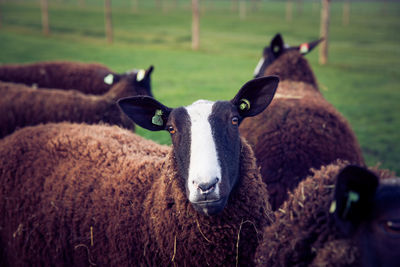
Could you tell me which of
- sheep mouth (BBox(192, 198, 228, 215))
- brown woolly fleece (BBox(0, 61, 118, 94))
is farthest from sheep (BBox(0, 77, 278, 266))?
brown woolly fleece (BBox(0, 61, 118, 94))

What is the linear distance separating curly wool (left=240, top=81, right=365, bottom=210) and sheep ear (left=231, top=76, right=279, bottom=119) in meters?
1.13

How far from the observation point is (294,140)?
3.88 meters

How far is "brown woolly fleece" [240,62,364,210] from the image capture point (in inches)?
147

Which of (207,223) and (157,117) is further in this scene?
(157,117)

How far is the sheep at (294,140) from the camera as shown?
12.3ft

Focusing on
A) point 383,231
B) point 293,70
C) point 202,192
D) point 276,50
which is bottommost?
point 202,192

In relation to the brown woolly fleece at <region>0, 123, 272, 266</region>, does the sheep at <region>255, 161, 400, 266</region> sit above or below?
above

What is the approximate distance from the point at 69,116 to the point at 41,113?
475 mm

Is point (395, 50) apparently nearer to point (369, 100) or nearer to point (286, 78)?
point (369, 100)

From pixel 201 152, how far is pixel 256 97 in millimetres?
846

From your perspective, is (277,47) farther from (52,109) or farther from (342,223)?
(342,223)

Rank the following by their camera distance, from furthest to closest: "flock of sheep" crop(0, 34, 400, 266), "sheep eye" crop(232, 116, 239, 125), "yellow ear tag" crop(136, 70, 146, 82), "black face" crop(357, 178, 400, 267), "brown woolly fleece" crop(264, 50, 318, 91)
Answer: "yellow ear tag" crop(136, 70, 146, 82) < "brown woolly fleece" crop(264, 50, 318, 91) < "sheep eye" crop(232, 116, 239, 125) < "flock of sheep" crop(0, 34, 400, 266) < "black face" crop(357, 178, 400, 267)

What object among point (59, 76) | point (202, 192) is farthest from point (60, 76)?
point (202, 192)

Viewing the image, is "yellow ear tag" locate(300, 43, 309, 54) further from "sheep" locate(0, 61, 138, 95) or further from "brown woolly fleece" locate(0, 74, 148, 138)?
"sheep" locate(0, 61, 138, 95)
